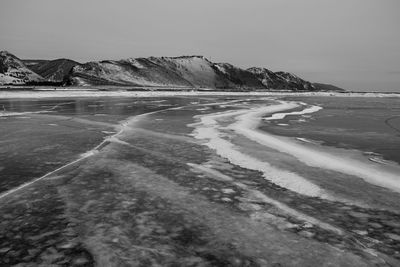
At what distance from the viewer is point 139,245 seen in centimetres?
383

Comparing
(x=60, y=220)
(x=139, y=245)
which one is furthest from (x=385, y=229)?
(x=60, y=220)

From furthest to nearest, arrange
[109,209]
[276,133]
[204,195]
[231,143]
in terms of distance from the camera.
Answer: [276,133], [231,143], [204,195], [109,209]

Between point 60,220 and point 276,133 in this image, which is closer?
point 60,220

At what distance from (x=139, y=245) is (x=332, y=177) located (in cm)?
433

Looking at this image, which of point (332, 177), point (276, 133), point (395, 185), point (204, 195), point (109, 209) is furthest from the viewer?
point (276, 133)

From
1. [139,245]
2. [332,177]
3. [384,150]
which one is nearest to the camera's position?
[139,245]

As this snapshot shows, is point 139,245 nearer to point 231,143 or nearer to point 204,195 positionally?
point 204,195

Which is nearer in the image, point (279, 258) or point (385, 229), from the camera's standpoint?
point (279, 258)

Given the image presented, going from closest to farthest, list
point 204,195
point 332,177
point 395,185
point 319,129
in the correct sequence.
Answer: point 204,195, point 395,185, point 332,177, point 319,129

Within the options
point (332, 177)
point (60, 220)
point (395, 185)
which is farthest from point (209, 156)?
point (60, 220)

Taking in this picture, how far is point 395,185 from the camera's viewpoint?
6422 millimetres

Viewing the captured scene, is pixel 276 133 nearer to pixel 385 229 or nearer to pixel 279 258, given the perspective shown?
pixel 385 229

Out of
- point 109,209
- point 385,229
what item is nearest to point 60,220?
point 109,209

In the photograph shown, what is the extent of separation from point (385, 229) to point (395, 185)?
Answer: 2355 mm
